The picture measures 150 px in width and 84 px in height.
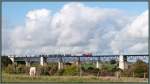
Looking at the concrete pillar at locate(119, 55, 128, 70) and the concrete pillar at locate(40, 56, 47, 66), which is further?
the concrete pillar at locate(119, 55, 128, 70)

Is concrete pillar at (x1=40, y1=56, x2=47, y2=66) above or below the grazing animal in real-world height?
above

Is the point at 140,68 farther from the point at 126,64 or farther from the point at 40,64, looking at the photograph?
the point at 40,64

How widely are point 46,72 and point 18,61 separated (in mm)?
3619

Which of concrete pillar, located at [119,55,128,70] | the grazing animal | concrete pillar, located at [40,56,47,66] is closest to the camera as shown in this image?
the grazing animal

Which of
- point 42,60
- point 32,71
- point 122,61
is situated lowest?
point 32,71

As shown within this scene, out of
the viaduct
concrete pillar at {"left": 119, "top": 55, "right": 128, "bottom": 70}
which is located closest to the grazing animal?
the viaduct

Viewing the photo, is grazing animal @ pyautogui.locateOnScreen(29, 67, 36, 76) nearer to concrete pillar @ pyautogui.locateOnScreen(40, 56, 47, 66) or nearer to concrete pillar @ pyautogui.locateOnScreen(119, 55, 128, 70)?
concrete pillar @ pyautogui.locateOnScreen(40, 56, 47, 66)

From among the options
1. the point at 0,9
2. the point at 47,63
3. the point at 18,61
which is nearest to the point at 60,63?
the point at 47,63

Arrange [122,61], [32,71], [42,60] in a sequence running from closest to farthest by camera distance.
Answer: [32,71] < [42,60] < [122,61]

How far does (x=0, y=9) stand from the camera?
15883mm

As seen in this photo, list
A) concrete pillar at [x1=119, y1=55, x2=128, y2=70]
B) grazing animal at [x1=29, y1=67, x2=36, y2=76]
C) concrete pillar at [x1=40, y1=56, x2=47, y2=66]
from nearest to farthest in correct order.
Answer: grazing animal at [x1=29, y1=67, x2=36, y2=76], concrete pillar at [x1=40, y1=56, x2=47, y2=66], concrete pillar at [x1=119, y1=55, x2=128, y2=70]

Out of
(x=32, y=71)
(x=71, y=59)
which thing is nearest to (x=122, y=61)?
(x=71, y=59)

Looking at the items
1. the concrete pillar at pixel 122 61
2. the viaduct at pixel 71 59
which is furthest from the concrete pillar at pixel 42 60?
the concrete pillar at pixel 122 61

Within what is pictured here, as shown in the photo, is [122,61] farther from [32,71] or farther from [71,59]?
[32,71]
